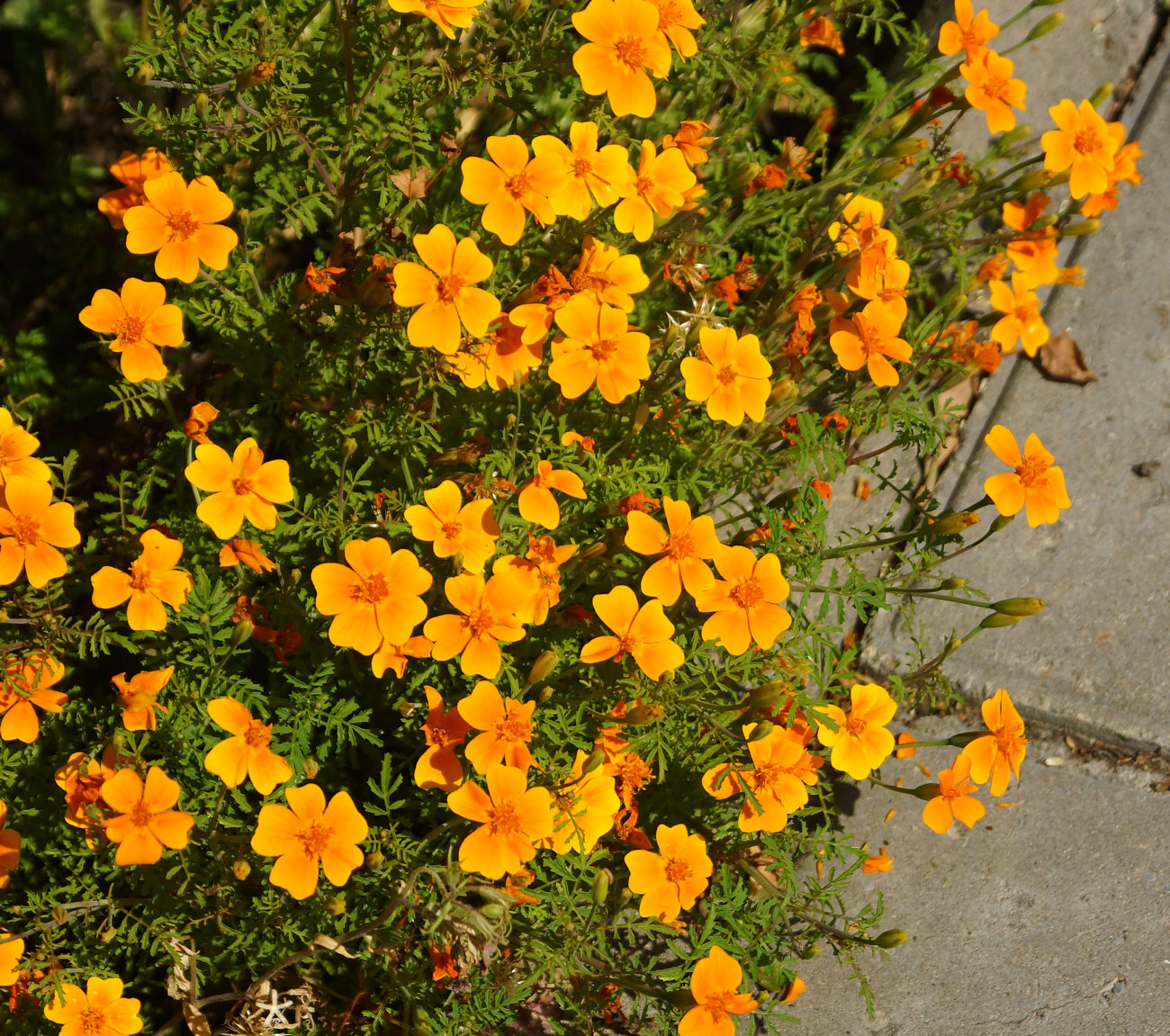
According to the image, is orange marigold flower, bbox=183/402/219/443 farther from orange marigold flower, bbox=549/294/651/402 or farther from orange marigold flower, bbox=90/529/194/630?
orange marigold flower, bbox=549/294/651/402

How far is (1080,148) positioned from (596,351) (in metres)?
1.37

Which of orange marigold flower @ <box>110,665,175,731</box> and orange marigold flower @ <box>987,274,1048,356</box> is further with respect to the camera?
orange marigold flower @ <box>987,274,1048,356</box>

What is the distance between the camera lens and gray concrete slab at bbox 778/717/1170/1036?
97.7 inches

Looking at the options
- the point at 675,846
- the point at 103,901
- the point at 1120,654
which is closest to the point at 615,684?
the point at 675,846

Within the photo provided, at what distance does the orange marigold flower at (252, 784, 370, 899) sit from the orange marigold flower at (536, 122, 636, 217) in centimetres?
122

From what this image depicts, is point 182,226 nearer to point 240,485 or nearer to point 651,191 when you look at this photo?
point 240,485

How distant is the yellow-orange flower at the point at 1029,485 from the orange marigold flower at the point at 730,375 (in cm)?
55

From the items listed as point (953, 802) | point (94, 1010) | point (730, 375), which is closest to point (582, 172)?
point (730, 375)

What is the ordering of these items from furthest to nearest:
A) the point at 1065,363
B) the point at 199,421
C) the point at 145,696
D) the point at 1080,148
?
Result: the point at 1065,363, the point at 1080,148, the point at 199,421, the point at 145,696

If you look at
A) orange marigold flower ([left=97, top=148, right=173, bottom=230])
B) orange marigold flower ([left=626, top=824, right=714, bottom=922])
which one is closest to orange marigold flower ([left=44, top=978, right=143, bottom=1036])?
orange marigold flower ([left=626, top=824, right=714, bottom=922])

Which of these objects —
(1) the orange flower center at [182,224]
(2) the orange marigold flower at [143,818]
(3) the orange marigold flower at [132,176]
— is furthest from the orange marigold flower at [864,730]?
(3) the orange marigold flower at [132,176]

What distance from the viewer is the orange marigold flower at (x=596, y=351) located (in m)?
2.06

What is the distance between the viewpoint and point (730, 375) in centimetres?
211

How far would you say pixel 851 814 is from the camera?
8.88 ft
